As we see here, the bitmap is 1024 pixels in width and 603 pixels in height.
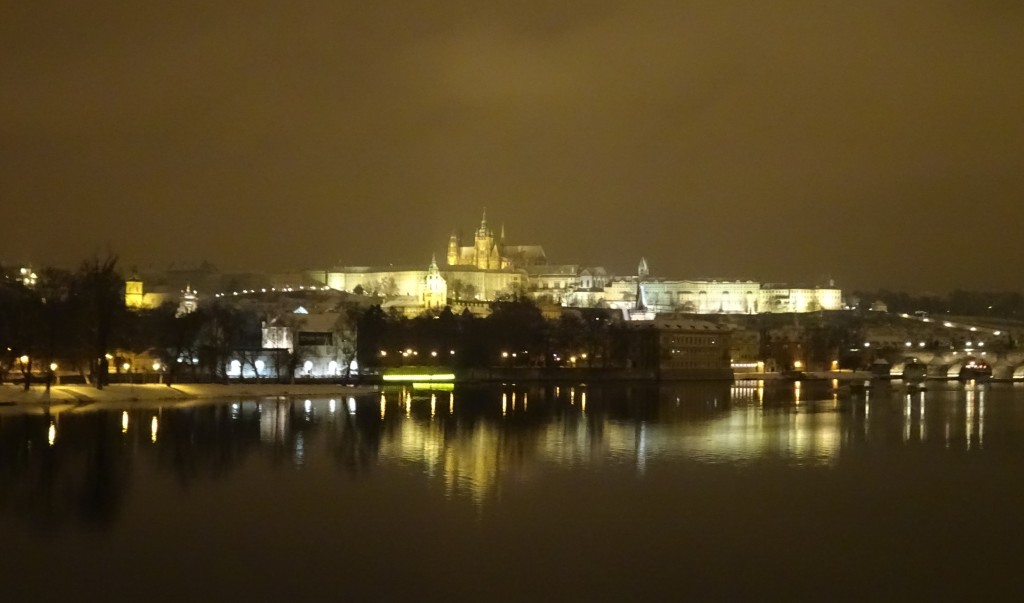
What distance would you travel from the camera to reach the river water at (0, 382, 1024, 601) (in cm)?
1328

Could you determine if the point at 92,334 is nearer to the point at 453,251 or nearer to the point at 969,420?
the point at 969,420

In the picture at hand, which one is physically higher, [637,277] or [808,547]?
[637,277]

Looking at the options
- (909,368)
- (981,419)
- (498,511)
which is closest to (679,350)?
(909,368)

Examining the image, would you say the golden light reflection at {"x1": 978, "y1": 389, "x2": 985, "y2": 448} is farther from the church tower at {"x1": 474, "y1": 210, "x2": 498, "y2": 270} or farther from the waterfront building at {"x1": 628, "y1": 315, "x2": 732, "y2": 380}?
the church tower at {"x1": 474, "y1": 210, "x2": 498, "y2": 270}

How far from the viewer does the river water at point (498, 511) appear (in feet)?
43.6

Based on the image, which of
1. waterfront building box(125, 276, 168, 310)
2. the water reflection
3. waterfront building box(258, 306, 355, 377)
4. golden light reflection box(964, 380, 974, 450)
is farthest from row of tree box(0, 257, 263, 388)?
waterfront building box(125, 276, 168, 310)

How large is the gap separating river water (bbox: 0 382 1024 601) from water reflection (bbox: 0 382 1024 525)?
126mm

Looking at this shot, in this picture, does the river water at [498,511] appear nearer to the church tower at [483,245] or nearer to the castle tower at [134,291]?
the castle tower at [134,291]

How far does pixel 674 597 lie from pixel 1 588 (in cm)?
673

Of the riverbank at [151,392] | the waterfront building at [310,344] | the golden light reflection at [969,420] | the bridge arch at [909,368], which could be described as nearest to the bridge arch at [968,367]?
the bridge arch at [909,368]

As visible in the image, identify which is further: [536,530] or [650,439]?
[650,439]

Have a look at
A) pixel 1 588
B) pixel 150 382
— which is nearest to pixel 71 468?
pixel 1 588

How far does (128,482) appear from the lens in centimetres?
1973

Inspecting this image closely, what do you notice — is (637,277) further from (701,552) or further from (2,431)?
(701,552)
